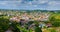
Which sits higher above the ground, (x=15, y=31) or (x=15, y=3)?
(x=15, y=3)

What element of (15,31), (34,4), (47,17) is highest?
(34,4)

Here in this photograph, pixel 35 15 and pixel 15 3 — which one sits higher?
pixel 15 3

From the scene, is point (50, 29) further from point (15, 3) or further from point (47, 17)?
point (15, 3)

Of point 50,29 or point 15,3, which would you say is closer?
point 50,29

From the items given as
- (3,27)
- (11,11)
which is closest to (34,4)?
(11,11)

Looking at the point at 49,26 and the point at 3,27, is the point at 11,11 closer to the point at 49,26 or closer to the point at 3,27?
the point at 3,27

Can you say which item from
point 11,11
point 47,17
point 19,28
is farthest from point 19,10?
point 47,17

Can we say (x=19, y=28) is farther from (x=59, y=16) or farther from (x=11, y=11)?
(x=59, y=16)

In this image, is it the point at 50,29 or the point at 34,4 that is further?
the point at 34,4
